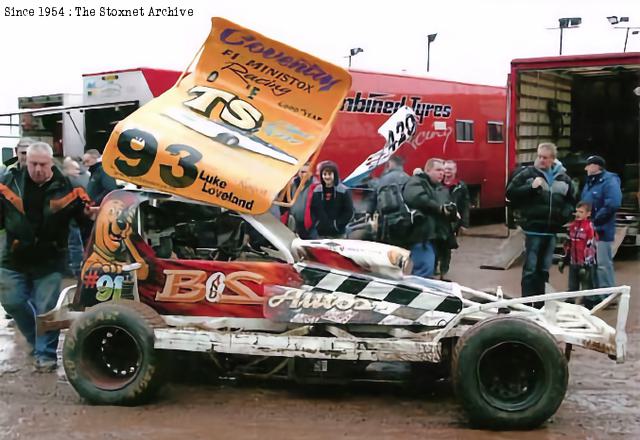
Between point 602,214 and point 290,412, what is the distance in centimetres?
488

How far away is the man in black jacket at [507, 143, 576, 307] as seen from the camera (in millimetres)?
8383

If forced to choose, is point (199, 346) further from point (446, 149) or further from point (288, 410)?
point (446, 149)

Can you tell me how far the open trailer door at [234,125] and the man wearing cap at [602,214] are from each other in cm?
382

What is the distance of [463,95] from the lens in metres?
17.2

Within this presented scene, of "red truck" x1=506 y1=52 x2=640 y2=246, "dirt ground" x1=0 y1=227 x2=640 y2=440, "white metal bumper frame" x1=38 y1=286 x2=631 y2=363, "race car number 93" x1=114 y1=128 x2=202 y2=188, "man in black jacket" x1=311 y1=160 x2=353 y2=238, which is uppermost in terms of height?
"red truck" x1=506 y1=52 x2=640 y2=246

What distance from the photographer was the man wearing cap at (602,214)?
9.06m

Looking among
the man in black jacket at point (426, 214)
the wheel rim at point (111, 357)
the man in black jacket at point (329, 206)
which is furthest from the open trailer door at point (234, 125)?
the man in black jacket at point (329, 206)

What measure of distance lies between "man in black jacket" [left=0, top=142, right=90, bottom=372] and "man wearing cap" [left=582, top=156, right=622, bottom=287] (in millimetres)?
5288

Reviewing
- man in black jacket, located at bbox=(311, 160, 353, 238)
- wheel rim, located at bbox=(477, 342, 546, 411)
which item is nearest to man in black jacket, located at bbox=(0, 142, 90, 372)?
man in black jacket, located at bbox=(311, 160, 353, 238)

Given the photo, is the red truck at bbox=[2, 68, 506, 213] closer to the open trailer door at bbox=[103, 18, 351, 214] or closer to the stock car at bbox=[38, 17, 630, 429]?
A: the open trailer door at bbox=[103, 18, 351, 214]

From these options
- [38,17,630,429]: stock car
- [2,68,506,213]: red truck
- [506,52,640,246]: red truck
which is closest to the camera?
[38,17,630,429]: stock car

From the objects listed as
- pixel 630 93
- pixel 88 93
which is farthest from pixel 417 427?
pixel 630 93

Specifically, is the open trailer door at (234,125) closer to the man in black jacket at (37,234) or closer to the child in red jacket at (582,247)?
the man in black jacket at (37,234)

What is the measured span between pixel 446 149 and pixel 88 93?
274 inches
